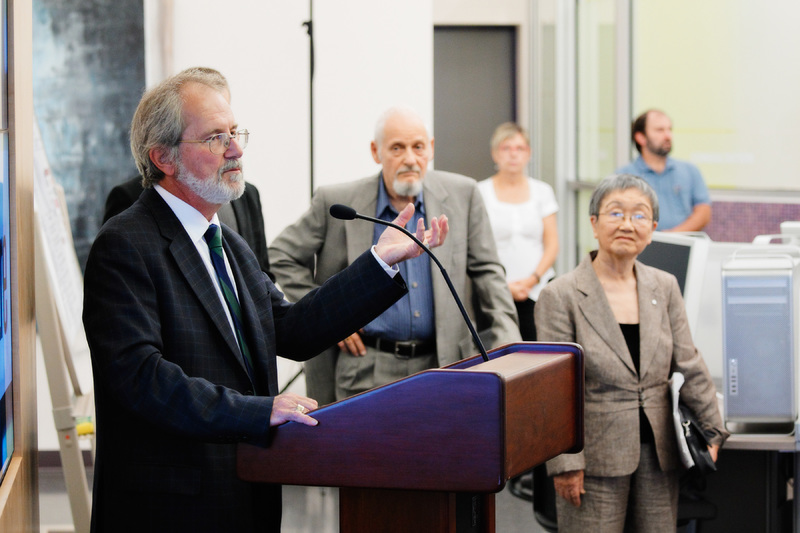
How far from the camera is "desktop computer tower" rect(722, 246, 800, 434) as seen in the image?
9.46 feet

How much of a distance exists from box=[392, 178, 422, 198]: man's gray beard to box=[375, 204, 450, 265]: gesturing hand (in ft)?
3.81

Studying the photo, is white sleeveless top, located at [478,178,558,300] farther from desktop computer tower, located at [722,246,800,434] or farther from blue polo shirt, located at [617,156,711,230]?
desktop computer tower, located at [722,246,800,434]

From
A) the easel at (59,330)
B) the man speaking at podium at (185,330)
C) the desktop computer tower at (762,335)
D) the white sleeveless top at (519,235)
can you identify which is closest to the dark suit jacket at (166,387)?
the man speaking at podium at (185,330)

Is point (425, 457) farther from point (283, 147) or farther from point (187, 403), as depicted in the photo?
point (283, 147)

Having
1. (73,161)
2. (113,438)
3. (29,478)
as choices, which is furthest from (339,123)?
(113,438)

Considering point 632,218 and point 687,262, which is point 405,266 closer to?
point 632,218

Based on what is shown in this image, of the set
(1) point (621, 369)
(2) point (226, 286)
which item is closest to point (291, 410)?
(2) point (226, 286)

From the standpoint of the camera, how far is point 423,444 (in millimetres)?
1424

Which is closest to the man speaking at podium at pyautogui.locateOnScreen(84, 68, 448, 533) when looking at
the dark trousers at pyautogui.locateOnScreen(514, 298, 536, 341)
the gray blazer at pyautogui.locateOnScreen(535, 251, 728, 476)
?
the gray blazer at pyautogui.locateOnScreen(535, 251, 728, 476)

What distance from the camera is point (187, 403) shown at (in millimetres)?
1532

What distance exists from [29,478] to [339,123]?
265 centimetres

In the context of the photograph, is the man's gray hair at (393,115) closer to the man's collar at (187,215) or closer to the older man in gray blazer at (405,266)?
the older man in gray blazer at (405,266)

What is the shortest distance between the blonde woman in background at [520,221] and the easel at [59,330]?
2264 millimetres

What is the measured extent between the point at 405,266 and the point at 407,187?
0.26 metres
